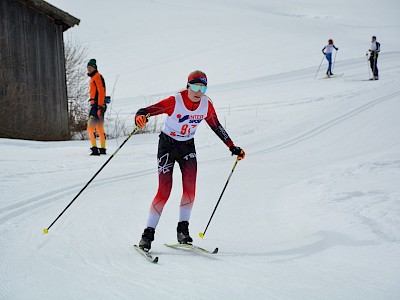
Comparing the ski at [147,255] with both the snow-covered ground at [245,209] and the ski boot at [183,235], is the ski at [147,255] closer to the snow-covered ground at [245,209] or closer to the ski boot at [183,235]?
the snow-covered ground at [245,209]

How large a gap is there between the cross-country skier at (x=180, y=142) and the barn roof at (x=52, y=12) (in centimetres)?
909

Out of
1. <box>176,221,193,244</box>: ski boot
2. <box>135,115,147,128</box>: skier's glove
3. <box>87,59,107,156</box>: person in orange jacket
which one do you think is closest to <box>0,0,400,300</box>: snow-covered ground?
<box>176,221,193,244</box>: ski boot

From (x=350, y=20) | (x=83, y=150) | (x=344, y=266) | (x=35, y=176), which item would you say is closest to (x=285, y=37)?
(x=350, y=20)

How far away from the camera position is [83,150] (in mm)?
10406

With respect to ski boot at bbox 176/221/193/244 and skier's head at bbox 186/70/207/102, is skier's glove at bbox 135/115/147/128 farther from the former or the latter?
ski boot at bbox 176/221/193/244

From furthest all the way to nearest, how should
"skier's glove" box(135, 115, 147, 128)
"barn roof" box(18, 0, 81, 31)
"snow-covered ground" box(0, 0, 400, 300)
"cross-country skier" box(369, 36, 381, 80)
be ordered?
"cross-country skier" box(369, 36, 381, 80)
"barn roof" box(18, 0, 81, 31)
"skier's glove" box(135, 115, 147, 128)
"snow-covered ground" box(0, 0, 400, 300)

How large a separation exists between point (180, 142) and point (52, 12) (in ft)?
32.4

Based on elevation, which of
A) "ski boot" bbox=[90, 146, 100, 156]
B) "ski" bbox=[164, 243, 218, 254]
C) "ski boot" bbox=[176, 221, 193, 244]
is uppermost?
"ski boot" bbox=[90, 146, 100, 156]

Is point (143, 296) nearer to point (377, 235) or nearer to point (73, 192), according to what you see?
point (377, 235)

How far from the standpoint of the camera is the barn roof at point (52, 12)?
40.9 feet

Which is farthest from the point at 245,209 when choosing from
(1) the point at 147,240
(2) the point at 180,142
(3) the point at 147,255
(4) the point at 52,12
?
(4) the point at 52,12

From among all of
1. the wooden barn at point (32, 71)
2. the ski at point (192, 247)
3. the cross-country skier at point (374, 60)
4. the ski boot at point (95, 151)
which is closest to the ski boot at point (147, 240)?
the ski at point (192, 247)

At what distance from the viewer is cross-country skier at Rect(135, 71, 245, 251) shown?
480 centimetres

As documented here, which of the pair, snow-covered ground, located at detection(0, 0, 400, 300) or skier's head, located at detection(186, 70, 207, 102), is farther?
skier's head, located at detection(186, 70, 207, 102)
